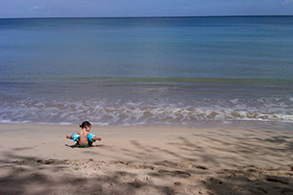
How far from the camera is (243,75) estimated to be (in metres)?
17.0

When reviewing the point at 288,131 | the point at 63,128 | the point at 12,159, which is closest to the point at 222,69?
the point at 288,131

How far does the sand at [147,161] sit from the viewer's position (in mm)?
3797

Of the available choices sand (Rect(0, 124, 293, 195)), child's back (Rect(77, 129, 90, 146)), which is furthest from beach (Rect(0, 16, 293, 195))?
child's back (Rect(77, 129, 90, 146))

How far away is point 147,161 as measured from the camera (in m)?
5.45

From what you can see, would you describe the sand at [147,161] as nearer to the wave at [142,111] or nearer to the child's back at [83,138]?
the child's back at [83,138]

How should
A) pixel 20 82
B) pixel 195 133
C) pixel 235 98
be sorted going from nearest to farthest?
pixel 195 133
pixel 235 98
pixel 20 82

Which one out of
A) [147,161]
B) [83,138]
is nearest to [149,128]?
[83,138]

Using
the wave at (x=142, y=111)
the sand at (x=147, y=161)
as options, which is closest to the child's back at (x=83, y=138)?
the sand at (x=147, y=161)

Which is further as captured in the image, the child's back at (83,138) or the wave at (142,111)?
the wave at (142,111)

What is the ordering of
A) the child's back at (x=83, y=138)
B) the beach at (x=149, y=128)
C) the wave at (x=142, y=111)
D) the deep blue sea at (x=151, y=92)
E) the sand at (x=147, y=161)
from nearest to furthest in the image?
the sand at (x=147, y=161) < the beach at (x=149, y=128) < the child's back at (x=83, y=138) < the wave at (x=142, y=111) < the deep blue sea at (x=151, y=92)

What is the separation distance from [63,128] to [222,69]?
42.1 feet

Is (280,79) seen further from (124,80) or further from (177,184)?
(177,184)

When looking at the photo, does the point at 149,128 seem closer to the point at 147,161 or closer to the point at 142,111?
the point at 142,111

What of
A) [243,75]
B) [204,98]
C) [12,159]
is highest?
[243,75]
